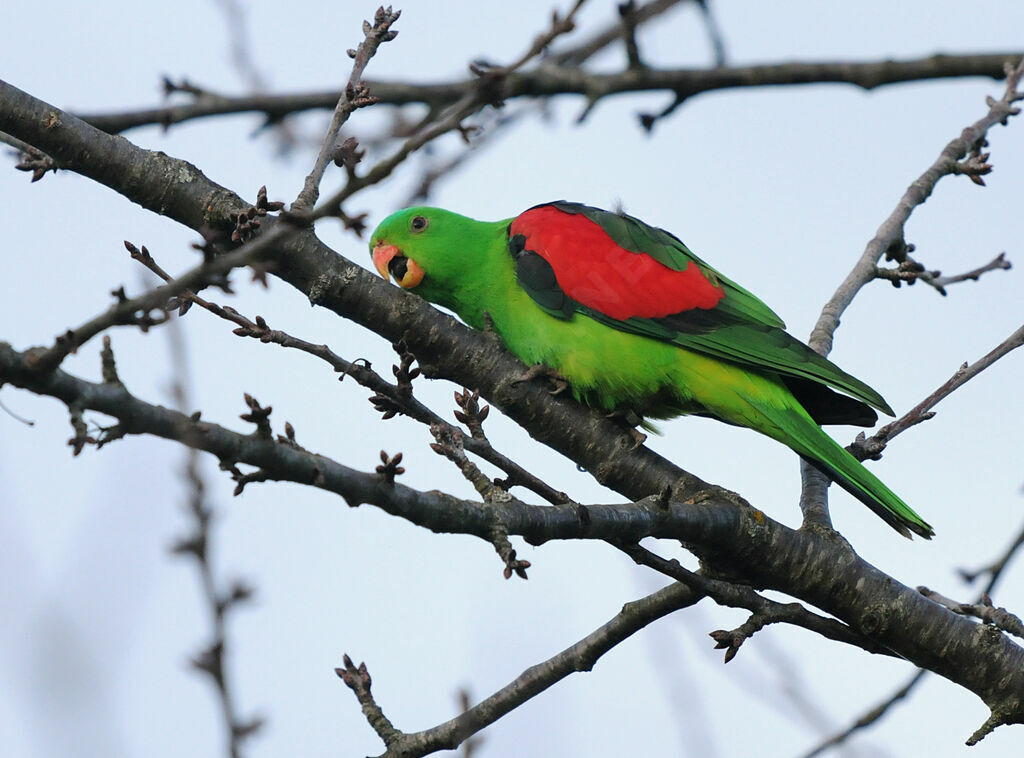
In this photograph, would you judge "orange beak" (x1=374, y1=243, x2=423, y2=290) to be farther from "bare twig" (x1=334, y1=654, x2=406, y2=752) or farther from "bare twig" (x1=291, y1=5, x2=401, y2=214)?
"bare twig" (x1=334, y1=654, x2=406, y2=752)

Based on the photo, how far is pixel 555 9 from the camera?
2.45 metres

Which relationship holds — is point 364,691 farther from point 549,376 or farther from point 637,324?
point 637,324

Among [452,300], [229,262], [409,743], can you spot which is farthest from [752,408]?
[229,262]

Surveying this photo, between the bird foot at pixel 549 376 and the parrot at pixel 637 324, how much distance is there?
0.10 feet

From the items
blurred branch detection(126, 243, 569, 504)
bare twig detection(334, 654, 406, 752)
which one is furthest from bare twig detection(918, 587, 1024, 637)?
bare twig detection(334, 654, 406, 752)

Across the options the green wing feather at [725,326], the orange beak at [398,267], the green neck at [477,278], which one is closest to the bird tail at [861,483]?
the green wing feather at [725,326]

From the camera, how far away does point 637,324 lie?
17.4 feet

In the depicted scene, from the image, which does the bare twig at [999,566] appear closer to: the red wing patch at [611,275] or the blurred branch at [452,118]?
the red wing patch at [611,275]

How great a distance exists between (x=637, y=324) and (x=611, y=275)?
331 millimetres

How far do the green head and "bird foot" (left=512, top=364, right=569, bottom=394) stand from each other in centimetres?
97

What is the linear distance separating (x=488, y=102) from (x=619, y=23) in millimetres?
539

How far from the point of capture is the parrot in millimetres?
5086

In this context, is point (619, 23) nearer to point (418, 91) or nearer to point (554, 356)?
point (418, 91)

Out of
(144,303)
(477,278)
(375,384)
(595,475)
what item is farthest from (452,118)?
(477,278)
